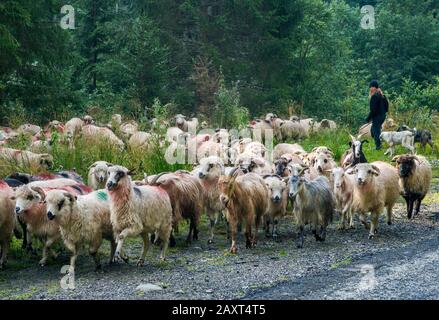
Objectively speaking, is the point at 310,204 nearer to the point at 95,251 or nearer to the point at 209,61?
the point at 95,251

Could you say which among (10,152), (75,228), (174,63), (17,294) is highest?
(174,63)

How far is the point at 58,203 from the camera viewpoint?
9391 mm

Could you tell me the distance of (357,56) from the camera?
45375mm

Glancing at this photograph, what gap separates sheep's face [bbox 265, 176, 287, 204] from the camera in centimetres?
1153

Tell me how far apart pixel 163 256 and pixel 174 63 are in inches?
900

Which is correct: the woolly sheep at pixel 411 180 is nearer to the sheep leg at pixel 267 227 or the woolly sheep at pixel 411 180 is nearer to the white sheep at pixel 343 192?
the white sheep at pixel 343 192

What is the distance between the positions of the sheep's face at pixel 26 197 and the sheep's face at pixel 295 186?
3.72 meters

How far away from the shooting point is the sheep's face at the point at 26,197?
984 cm

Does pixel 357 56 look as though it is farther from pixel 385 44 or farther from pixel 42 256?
pixel 42 256

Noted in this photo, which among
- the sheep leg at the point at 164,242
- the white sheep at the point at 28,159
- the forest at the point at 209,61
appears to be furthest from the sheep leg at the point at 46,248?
the forest at the point at 209,61

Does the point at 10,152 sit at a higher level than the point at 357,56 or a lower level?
lower

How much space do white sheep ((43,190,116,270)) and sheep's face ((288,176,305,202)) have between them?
289cm

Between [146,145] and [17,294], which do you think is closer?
[17,294]

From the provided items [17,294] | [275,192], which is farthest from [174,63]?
[17,294]
